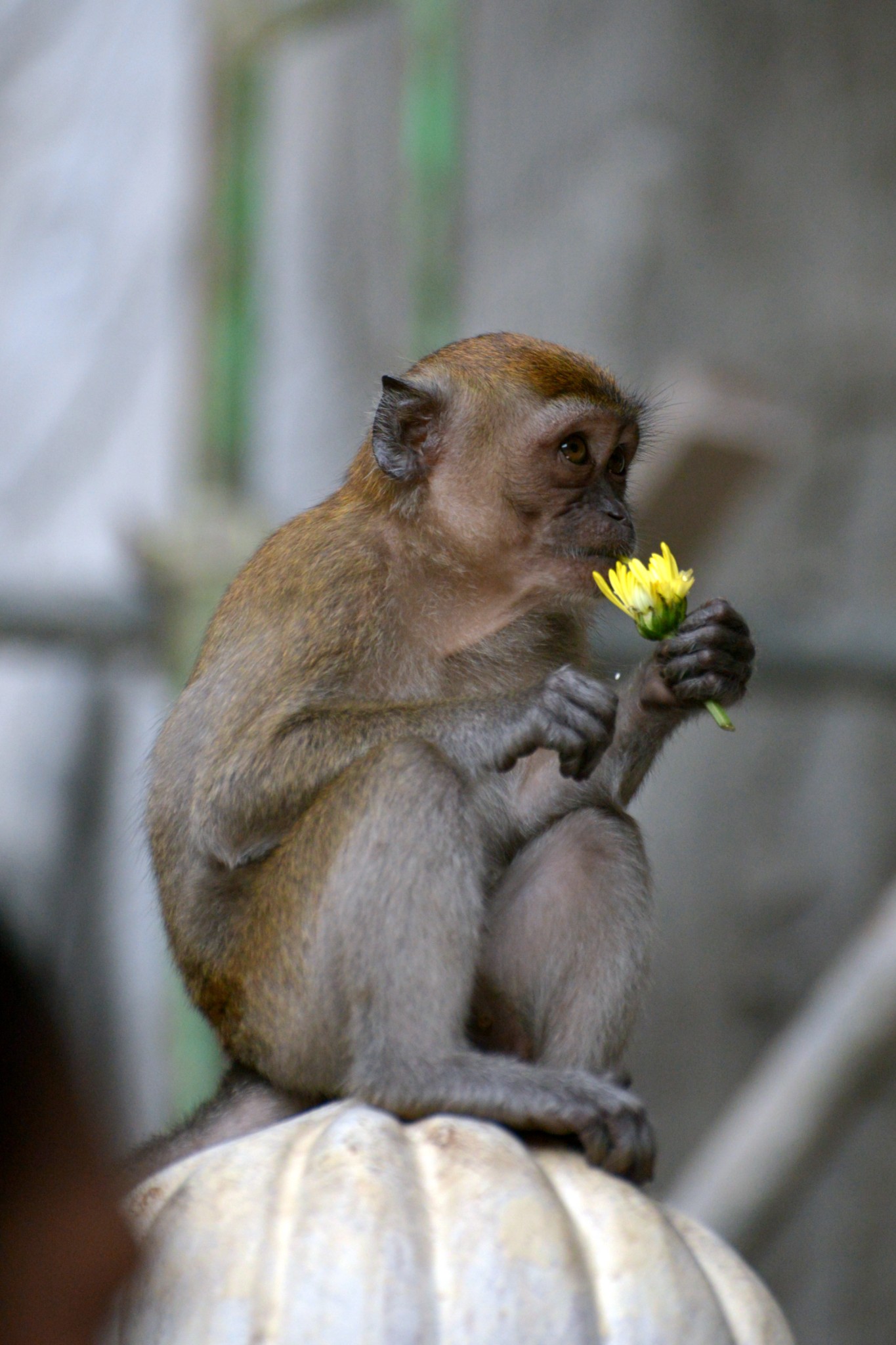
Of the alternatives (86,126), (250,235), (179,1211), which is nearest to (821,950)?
(250,235)

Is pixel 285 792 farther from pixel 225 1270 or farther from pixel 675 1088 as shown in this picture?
pixel 675 1088

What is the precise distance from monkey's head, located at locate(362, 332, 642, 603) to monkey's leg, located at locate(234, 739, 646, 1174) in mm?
772

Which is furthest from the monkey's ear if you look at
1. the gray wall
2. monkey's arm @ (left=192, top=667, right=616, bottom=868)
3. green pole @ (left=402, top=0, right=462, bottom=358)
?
the gray wall

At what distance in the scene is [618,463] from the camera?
4.16 m

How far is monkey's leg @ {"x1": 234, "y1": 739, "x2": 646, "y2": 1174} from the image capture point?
3.21m

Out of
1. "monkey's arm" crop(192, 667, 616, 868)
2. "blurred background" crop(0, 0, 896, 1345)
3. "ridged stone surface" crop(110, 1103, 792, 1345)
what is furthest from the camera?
"blurred background" crop(0, 0, 896, 1345)

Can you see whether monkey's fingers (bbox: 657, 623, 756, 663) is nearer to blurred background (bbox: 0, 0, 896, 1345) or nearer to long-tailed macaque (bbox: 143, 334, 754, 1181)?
long-tailed macaque (bbox: 143, 334, 754, 1181)

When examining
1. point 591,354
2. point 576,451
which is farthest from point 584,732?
point 591,354

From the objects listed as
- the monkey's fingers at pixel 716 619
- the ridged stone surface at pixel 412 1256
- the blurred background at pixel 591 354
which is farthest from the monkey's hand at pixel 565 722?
the blurred background at pixel 591 354

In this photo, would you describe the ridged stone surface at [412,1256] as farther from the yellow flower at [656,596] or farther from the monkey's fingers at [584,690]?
A: the yellow flower at [656,596]

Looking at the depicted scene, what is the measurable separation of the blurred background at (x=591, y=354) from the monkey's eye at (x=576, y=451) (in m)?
1.80

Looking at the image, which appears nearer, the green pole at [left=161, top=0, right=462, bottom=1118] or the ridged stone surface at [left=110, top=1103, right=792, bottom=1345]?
the ridged stone surface at [left=110, top=1103, right=792, bottom=1345]

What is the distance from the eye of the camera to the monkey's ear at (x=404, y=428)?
4.03m

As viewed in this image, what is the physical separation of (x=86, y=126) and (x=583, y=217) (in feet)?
14.6
